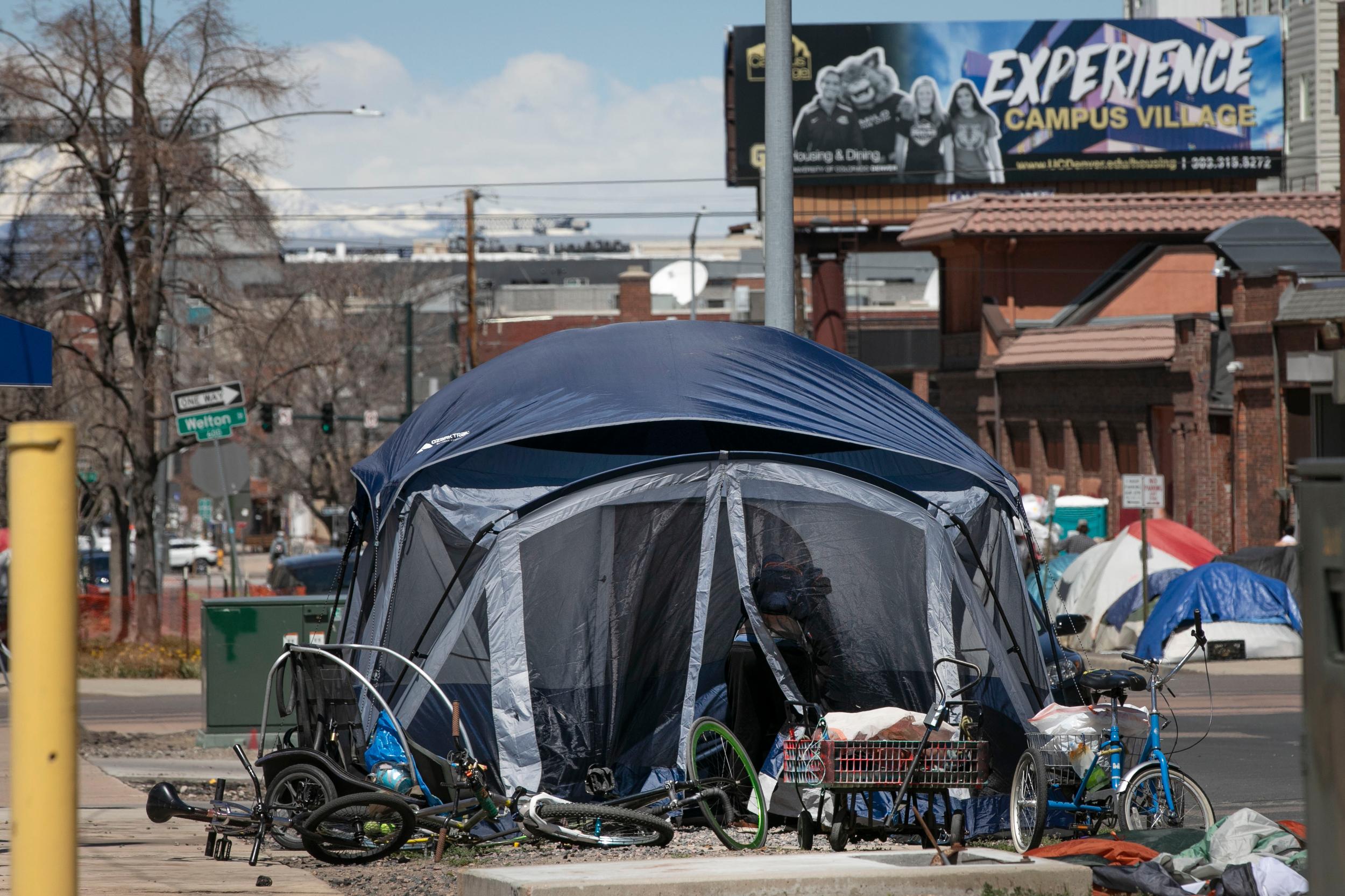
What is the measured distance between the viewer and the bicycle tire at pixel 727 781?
8641mm

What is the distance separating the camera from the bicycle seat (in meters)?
8.67

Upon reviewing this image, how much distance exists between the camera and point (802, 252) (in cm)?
5628

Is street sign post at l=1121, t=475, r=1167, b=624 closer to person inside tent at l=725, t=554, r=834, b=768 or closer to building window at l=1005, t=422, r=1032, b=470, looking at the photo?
person inside tent at l=725, t=554, r=834, b=768

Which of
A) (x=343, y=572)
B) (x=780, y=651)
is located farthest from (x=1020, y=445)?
(x=780, y=651)

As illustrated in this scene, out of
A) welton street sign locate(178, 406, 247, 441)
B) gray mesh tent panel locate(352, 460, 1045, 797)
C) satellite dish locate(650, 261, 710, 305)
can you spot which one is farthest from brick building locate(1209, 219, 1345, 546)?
satellite dish locate(650, 261, 710, 305)

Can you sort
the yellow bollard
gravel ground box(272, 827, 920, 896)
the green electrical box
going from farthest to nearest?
1. the green electrical box
2. gravel ground box(272, 827, 920, 896)
3. the yellow bollard

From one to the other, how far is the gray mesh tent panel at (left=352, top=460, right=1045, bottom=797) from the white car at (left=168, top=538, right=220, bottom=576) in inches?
2088

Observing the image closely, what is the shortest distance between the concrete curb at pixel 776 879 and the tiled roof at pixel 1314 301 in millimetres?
23677

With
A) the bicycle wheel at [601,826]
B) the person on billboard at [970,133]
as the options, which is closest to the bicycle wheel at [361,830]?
the bicycle wheel at [601,826]

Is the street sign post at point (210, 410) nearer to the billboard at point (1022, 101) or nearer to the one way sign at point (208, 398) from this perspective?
the one way sign at point (208, 398)

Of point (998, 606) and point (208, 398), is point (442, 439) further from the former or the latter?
point (208, 398)

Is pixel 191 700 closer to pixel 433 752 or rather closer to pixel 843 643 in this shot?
pixel 433 752

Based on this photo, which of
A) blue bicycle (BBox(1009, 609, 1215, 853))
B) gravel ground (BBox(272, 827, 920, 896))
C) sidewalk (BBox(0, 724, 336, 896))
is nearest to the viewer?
sidewalk (BBox(0, 724, 336, 896))

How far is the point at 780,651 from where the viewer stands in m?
9.70
